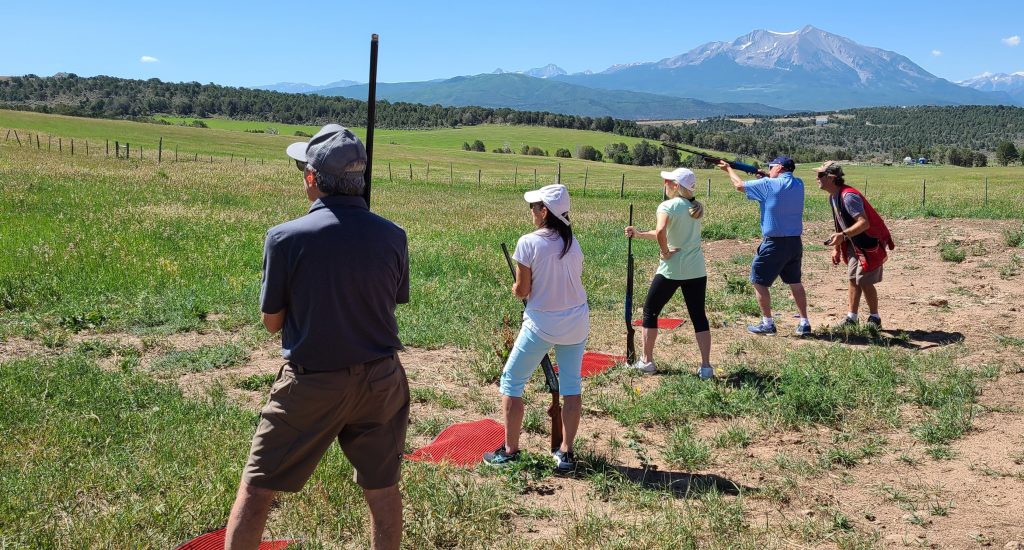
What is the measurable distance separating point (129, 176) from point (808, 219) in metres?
24.5

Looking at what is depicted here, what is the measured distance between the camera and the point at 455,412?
682cm

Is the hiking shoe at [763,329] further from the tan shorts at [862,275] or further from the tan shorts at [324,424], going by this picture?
the tan shorts at [324,424]

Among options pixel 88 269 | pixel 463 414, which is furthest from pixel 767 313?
pixel 88 269

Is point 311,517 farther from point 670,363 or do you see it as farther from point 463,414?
point 670,363

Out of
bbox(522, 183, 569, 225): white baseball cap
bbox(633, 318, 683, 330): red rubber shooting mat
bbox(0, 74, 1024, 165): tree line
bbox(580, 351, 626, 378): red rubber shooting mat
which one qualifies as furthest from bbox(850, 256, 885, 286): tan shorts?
bbox(0, 74, 1024, 165): tree line

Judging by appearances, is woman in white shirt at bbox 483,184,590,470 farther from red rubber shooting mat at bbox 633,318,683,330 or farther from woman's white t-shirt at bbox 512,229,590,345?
red rubber shooting mat at bbox 633,318,683,330

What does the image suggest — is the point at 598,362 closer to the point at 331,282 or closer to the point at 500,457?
the point at 500,457

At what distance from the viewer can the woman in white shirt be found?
514 cm

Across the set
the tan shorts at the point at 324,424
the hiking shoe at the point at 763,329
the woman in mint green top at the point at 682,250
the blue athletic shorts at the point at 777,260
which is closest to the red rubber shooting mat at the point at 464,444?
the tan shorts at the point at 324,424

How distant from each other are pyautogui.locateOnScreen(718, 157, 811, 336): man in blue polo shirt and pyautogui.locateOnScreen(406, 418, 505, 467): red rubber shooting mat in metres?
4.29

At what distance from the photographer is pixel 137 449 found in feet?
17.3

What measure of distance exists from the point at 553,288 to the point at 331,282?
2.18 metres

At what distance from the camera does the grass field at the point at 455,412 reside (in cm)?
444

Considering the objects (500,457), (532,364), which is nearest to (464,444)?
(500,457)
